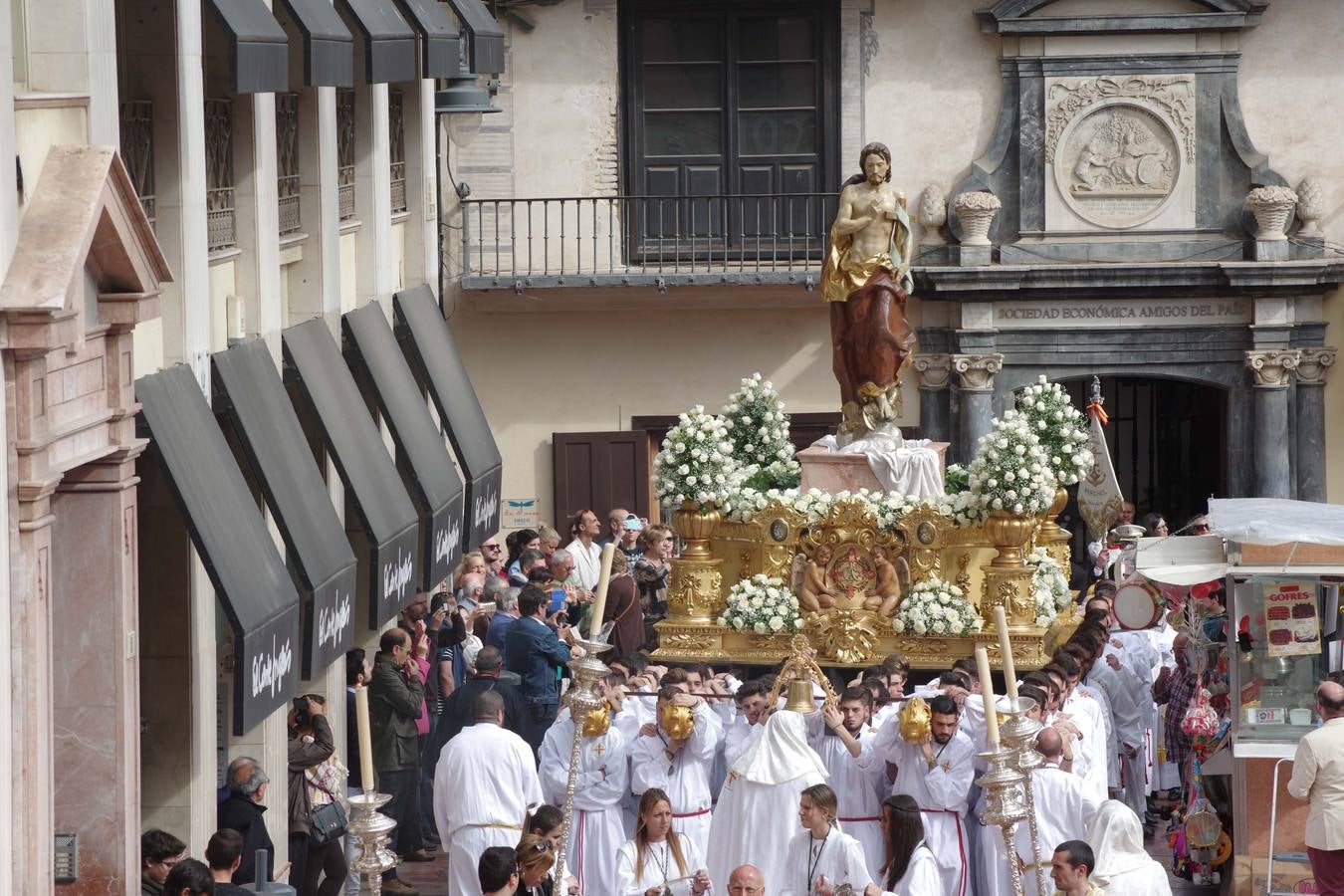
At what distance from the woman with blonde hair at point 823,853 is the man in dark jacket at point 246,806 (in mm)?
2797

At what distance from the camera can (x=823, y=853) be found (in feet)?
38.4

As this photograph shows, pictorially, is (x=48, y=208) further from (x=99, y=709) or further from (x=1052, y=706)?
(x=1052, y=706)

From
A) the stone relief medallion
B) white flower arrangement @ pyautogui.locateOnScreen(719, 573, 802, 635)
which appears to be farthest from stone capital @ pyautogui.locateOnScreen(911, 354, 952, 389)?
white flower arrangement @ pyautogui.locateOnScreen(719, 573, 802, 635)

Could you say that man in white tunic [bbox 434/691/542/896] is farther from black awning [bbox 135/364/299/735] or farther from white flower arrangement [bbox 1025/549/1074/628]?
white flower arrangement [bbox 1025/549/1074/628]

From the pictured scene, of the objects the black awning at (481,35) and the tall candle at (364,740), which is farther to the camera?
the black awning at (481,35)

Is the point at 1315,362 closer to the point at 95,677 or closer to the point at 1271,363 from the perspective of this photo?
the point at 1271,363

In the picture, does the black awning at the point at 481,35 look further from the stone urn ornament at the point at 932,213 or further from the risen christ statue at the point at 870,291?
A: the stone urn ornament at the point at 932,213

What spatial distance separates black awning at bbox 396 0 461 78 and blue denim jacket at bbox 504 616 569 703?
17.5 ft

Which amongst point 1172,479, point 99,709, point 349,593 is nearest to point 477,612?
point 349,593

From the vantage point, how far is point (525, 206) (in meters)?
26.3

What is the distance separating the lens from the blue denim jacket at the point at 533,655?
16656 mm

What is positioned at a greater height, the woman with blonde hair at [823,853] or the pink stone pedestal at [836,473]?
the pink stone pedestal at [836,473]

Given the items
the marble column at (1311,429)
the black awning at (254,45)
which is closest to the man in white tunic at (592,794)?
the black awning at (254,45)

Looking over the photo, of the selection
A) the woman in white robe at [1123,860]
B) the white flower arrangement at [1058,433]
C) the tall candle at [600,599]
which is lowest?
the woman in white robe at [1123,860]
